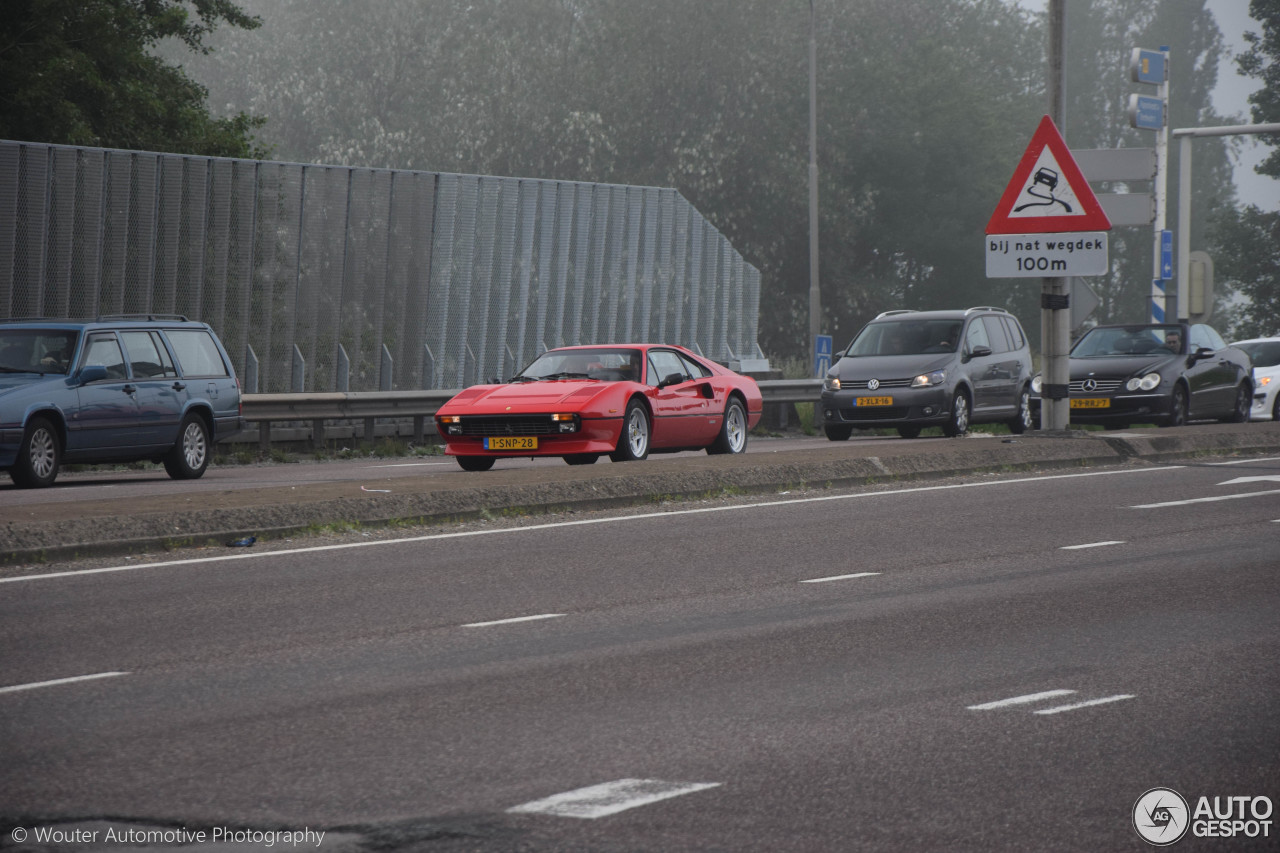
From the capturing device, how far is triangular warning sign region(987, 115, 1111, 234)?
670 inches

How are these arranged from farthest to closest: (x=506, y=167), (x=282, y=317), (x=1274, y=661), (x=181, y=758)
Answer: (x=506, y=167), (x=282, y=317), (x=1274, y=661), (x=181, y=758)

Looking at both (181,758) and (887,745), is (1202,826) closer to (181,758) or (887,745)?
(887,745)

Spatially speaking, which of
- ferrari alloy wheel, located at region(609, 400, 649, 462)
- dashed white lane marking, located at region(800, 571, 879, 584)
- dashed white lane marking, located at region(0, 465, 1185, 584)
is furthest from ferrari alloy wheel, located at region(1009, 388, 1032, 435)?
dashed white lane marking, located at region(800, 571, 879, 584)

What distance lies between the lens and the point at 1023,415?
2436cm

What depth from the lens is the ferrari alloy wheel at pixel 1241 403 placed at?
86.5 ft

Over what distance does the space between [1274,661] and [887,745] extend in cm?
234

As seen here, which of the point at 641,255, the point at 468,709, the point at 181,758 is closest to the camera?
the point at 181,758

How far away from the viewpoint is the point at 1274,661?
6922 millimetres

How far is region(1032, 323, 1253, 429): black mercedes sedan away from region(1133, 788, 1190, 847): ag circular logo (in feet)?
62.7

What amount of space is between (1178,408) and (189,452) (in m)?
14.4

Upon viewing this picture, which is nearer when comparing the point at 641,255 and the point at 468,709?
the point at 468,709

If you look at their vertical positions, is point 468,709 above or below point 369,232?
below

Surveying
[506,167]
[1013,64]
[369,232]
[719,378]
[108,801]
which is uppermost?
[1013,64]

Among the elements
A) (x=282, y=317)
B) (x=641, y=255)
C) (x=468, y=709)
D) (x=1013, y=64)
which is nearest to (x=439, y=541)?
(x=468, y=709)
